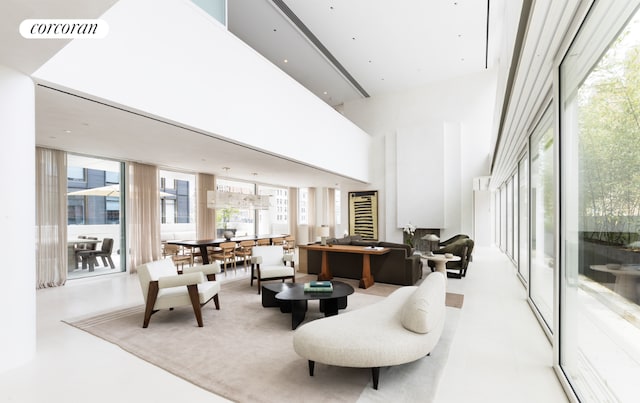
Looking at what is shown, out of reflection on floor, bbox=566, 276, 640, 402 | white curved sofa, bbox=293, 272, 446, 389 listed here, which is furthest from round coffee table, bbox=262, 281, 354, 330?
reflection on floor, bbox=566, 276, 640, 402

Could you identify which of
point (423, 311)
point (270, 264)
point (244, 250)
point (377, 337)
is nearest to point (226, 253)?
point (244, 250)

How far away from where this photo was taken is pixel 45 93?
120 inches

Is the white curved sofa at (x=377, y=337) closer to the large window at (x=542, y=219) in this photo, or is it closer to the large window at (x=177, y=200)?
the large window at (x=542, y=219)

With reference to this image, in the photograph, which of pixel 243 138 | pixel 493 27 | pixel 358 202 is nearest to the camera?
pixel 243 138

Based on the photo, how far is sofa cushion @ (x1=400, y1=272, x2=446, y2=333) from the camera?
89.0 inches

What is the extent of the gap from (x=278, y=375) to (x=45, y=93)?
11.7 ft

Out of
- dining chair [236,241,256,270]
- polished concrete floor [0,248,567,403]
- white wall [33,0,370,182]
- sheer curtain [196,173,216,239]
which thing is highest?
white wall [33,0,370,182]

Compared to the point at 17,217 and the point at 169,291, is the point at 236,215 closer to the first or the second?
the point at 169,291

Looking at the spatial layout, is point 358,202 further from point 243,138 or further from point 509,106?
point 509,106

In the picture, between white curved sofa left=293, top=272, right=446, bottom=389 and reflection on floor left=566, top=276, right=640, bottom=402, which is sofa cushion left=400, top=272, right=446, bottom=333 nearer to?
white curved sofa left=293, top=272, right=446, bottom=389

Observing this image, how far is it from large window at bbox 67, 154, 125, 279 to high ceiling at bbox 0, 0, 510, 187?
56cm

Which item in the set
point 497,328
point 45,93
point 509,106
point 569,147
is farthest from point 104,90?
point 497,328

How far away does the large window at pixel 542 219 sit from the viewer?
348 centimetres

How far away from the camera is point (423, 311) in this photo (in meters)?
2.25
